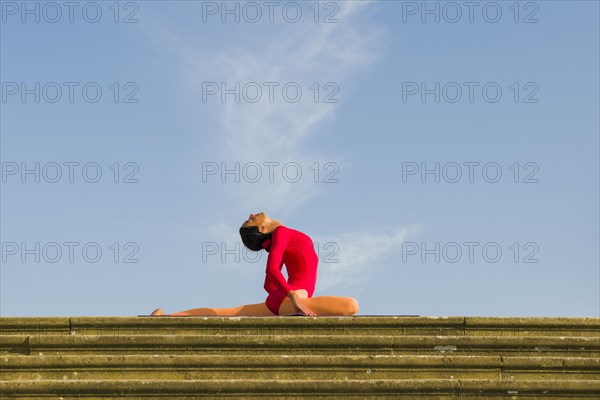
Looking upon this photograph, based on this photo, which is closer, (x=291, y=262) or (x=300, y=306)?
(x=300, y=306)

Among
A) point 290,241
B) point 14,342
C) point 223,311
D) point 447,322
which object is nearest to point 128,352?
point 14,342

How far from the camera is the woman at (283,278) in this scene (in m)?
→ 9.95

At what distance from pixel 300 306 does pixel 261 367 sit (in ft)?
5.32

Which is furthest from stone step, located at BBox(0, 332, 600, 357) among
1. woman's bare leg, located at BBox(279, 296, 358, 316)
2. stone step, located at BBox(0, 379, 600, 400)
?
woman's bare leg, located at BBox(279, 296, 358, 316)

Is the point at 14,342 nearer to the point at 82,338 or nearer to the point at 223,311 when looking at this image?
the point at 82,338

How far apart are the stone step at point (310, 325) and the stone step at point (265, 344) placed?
0.31 meters

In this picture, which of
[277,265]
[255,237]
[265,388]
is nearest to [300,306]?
[277,265]

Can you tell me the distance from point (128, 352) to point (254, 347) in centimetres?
119

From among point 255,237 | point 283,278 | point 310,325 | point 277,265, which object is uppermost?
point 255,237

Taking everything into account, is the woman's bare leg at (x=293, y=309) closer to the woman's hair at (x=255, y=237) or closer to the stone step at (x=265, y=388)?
the woman's hair at (x=255, y=237)

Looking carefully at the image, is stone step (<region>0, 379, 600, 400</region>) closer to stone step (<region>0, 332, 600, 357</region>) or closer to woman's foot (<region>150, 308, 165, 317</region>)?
stone step (<region>0, 332, 600, 357</region>)

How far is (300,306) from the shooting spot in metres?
9.93

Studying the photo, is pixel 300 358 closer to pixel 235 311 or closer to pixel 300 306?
pixel 300 306

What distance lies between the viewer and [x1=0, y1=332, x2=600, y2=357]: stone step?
8742mm
